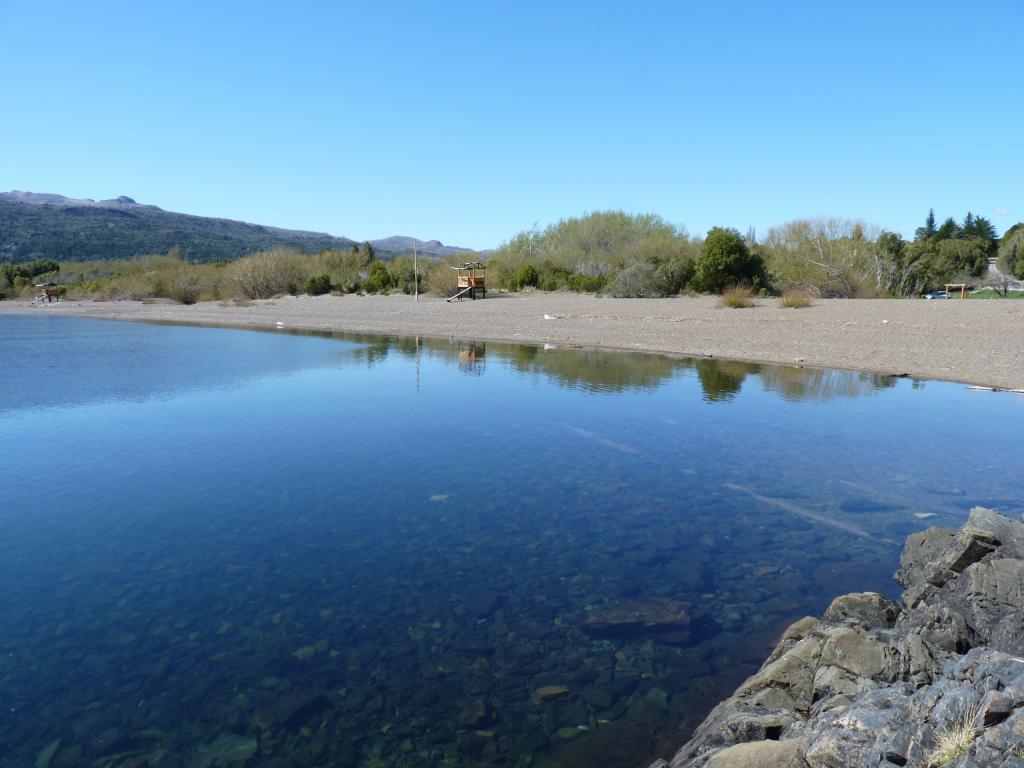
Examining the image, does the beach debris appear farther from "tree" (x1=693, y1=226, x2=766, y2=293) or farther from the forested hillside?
the forested hillside

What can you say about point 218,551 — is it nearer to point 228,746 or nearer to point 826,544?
point 228,746

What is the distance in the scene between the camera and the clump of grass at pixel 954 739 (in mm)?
2146

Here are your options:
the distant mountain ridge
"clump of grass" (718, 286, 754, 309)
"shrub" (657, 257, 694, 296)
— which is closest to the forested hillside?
the distant mountain ridge

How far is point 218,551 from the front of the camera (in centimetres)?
577

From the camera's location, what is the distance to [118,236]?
103m

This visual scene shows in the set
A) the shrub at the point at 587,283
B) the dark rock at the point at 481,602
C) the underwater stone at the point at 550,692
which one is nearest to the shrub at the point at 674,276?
the shrub at the point at 587,283

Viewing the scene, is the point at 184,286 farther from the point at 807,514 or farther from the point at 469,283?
the point at 807,514

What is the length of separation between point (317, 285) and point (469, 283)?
41.4ft

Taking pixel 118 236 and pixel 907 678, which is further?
pixel 118 236

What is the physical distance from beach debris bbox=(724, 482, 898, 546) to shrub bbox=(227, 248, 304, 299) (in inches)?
1638

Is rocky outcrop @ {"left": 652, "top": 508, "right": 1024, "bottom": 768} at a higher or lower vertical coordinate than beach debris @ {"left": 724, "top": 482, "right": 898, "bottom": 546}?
higher

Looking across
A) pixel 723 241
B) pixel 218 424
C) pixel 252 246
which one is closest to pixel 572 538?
pixel 218 424

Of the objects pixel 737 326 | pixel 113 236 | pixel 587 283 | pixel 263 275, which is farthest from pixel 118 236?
pixel 737 326

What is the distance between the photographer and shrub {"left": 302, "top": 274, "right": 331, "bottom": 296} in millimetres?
43250
